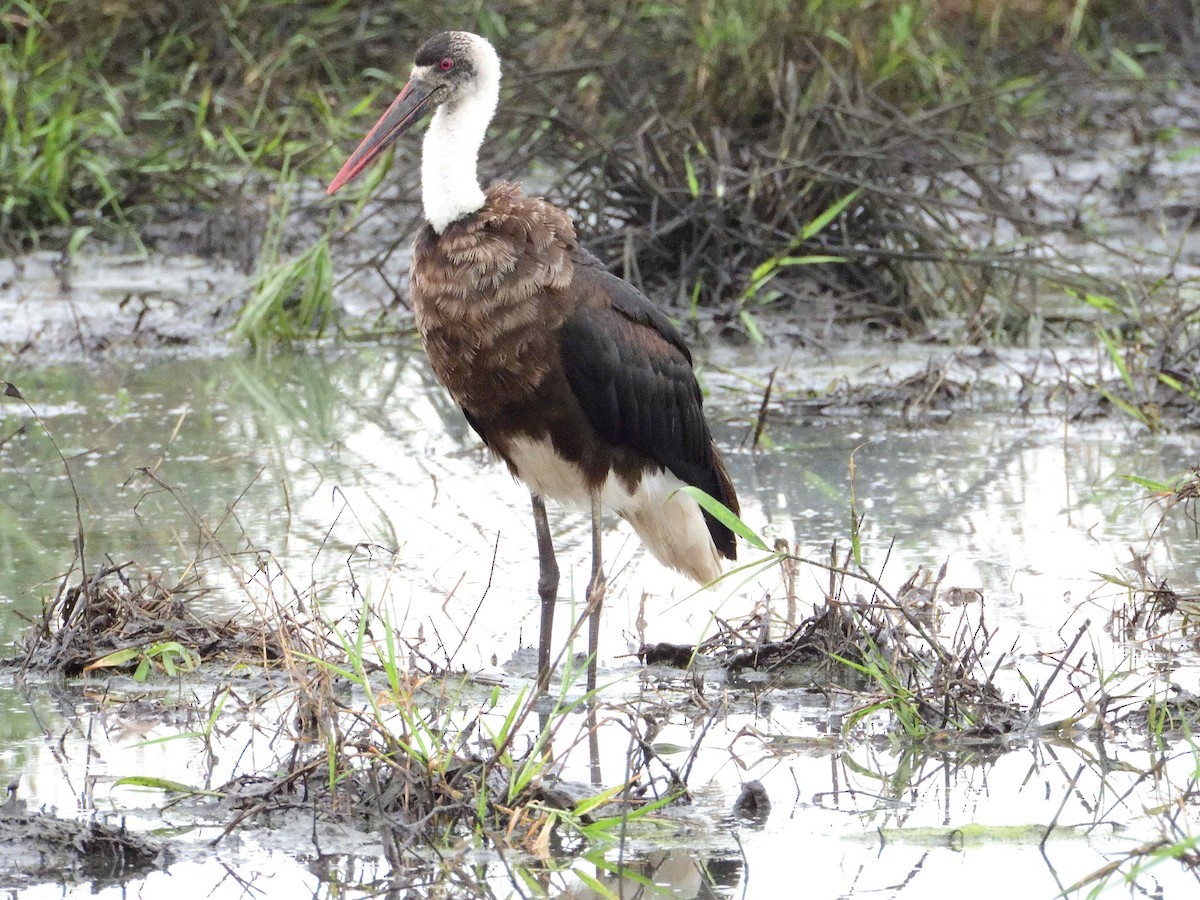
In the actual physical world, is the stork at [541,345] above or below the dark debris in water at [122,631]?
Answer: above

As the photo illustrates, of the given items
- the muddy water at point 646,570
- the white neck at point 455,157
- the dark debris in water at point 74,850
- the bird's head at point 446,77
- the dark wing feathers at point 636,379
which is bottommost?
the muddy water at point 646,570

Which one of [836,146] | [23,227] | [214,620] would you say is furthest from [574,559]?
[23,227]

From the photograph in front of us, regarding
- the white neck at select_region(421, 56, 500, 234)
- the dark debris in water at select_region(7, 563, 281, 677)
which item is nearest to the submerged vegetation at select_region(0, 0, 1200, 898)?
the dark debris in water at select_region(7, 563, 281, 677)

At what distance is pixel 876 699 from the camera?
12.1ft

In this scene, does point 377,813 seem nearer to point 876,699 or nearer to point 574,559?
point 876,699

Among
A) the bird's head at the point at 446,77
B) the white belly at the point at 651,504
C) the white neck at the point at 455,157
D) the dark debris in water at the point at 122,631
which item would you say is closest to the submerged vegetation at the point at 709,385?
the dark debris in water at the point at 122,631

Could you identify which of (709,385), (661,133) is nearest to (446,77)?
(709,385)

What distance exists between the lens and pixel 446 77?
4562 millimetres

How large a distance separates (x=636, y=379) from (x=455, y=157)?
0.69 meters

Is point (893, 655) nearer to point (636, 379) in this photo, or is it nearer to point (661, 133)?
point (636, 379)

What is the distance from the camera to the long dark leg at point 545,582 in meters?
4.21

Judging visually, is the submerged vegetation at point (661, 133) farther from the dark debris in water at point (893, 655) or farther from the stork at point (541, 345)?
the dark debris in water at point (893, 655)

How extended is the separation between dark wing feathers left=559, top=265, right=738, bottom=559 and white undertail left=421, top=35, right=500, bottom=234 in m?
0.33

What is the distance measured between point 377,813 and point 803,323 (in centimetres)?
523
